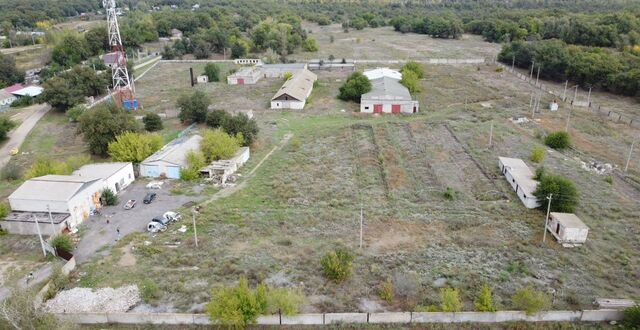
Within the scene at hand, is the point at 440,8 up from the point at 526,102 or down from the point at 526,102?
up

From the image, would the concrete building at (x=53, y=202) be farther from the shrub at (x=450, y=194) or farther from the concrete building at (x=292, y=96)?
the concrete building at (x=292, y=96)

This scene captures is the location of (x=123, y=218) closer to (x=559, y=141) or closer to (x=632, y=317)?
(x=632, y=317)

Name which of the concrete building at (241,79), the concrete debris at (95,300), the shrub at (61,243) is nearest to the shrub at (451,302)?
the concrete debris at (95,300)

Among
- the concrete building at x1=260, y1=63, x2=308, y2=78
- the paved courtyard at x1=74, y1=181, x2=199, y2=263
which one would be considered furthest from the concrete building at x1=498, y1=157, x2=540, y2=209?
the concrete building at x1=260, y1=63, x2=308, y2=78

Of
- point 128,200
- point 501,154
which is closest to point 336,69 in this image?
point 501,154

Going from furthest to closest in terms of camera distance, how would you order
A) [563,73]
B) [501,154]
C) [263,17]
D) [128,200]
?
[263,17], [563,73], [501,154], [128,200]

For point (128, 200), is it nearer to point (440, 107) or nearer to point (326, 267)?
point (326, 267)
